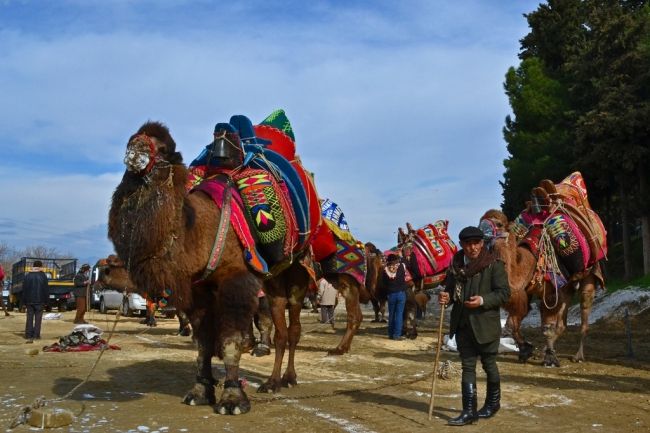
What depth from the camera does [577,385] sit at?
9.16 m

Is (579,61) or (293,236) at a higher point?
(579,61)

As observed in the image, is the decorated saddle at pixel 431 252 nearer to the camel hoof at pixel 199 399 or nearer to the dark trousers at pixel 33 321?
the dark trousers at pixel 33 321

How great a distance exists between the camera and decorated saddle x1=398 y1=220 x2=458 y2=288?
18.7 meters

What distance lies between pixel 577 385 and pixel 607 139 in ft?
80.3

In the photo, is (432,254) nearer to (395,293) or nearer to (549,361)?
(395,293)

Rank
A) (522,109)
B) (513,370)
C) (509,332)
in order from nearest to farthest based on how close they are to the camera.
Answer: (513,370)
(509,332)
(522,109)

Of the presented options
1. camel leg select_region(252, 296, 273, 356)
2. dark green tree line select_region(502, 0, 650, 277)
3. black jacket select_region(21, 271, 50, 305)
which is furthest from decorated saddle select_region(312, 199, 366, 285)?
dark green tree line select_region(502, 0, 650, 277)

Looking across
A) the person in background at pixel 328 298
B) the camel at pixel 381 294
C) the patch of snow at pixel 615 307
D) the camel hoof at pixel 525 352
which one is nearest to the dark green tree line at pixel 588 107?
the patch of snow at pixel 615 307

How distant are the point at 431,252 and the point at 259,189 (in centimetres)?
1169

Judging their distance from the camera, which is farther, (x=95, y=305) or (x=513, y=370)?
(x=95, y=305)

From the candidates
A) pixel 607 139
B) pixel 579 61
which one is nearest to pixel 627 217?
pixel 607 139

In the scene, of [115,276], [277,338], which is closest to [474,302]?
[277,338]

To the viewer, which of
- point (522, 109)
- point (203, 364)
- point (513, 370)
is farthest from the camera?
point (522, 109)

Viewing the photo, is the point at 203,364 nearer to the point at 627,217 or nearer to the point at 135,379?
the point at 135,379
